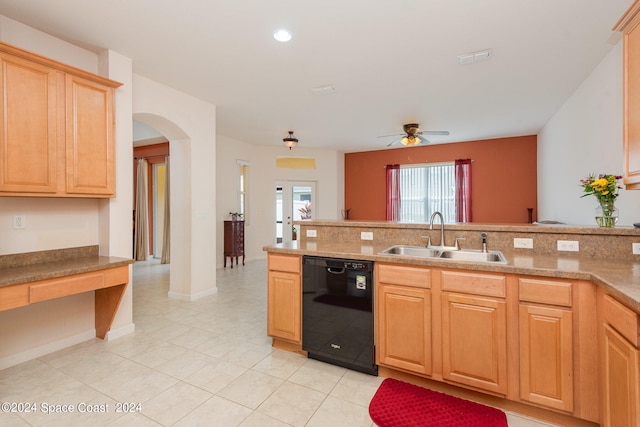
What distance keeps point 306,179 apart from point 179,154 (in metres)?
4.16

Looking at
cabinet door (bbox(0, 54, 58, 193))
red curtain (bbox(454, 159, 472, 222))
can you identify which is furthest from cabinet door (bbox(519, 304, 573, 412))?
red curtain (bbox(454, 159, 472, 222))

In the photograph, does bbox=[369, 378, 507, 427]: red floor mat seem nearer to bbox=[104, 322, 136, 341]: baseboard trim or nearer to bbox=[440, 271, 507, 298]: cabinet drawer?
bbox=[440, 271, 507, 298]: cabinet drawer

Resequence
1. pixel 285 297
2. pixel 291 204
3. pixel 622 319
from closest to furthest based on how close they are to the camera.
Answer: pixel 622 319 → pixel 285 297 → pixel 291 204

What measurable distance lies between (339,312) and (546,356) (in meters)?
1.35

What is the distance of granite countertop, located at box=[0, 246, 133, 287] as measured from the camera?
2127 millimetres

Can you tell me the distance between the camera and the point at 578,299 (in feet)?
5.53

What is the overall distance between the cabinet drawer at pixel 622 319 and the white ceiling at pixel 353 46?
2.21 m

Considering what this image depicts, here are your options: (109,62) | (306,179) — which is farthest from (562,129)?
(109,62)

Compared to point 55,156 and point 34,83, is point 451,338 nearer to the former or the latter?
point 55,156

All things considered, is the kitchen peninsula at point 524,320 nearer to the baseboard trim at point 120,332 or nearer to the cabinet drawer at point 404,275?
the cabinet drawer at point 404,275

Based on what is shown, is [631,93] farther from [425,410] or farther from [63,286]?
[63,286]

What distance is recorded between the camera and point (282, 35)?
2.66m

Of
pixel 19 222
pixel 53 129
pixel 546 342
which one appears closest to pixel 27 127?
pixel 53 129

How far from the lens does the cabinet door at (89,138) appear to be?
8.30 feet
